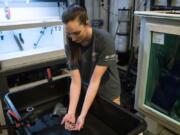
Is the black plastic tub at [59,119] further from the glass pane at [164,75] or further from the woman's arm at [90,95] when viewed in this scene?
the glass pane at [164,75]

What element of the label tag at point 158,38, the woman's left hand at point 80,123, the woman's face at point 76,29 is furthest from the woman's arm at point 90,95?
the label tag at point 158,38

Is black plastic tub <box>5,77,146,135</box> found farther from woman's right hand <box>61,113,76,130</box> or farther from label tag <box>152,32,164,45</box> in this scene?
label tag <box>152,32,164,45</box>

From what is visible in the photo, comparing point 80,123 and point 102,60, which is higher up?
point 102,60

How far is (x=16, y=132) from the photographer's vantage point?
2.74ft

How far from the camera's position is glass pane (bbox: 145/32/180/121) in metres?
1.33

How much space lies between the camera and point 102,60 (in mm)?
1010

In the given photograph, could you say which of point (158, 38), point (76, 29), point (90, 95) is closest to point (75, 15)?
point (76, 29)

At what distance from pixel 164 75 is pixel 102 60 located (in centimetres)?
65

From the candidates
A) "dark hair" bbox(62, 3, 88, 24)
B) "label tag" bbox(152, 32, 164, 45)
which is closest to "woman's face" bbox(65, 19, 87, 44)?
"dark hair" bbox(62, 3, 88, 24)

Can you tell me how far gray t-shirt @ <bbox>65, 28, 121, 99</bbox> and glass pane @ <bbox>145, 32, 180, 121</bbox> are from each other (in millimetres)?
441

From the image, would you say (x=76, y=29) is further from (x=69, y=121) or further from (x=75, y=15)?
(x=69, y=121)

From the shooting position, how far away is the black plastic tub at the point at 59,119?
2.77 feet

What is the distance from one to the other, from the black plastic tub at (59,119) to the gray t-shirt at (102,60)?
16 centimetres

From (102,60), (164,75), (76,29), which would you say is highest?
(76,29)
